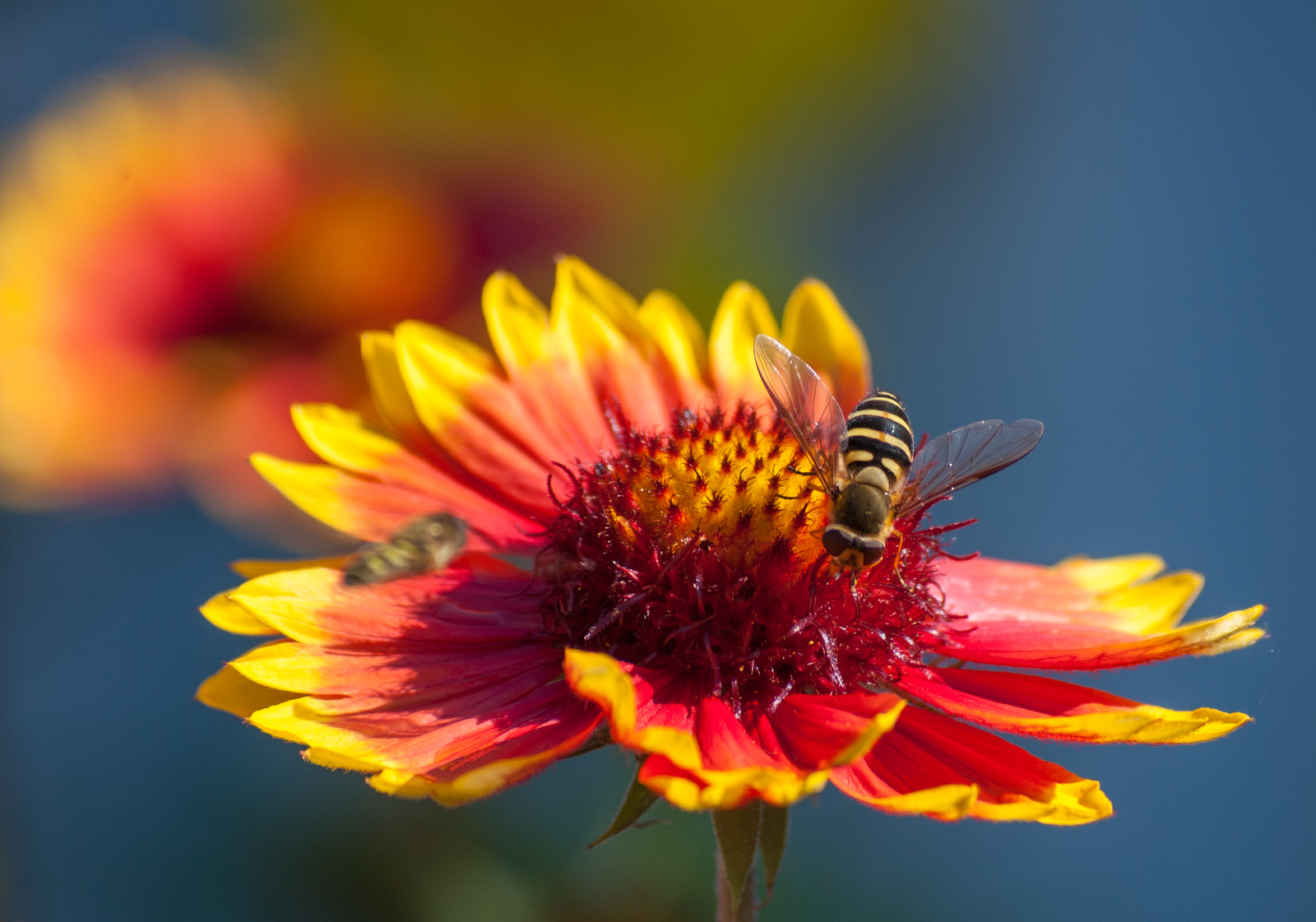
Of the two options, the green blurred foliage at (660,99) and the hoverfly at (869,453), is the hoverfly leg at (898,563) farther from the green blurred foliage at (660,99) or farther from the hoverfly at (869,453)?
the green blurred foliage at (660,99)

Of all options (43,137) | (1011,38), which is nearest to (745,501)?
(1011,38)

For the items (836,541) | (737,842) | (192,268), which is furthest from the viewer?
(192,268)

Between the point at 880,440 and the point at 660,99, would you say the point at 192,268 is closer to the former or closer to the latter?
the point at 660,99

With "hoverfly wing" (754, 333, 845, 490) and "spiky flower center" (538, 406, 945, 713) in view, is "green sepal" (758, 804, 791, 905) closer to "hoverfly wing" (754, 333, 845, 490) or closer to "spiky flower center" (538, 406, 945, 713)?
"spiky flower center" (538, 406, 945, 713)

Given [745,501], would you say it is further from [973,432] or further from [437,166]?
[437,166]

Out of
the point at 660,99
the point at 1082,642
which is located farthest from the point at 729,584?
the point at 660,99

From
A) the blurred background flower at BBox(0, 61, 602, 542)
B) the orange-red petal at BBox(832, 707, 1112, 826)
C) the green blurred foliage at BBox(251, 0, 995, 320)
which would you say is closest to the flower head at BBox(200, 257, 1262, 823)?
the orange-red petal at BBox(832, 707, 1112, 826)

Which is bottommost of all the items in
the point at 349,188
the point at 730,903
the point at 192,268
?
the point at 730,903
